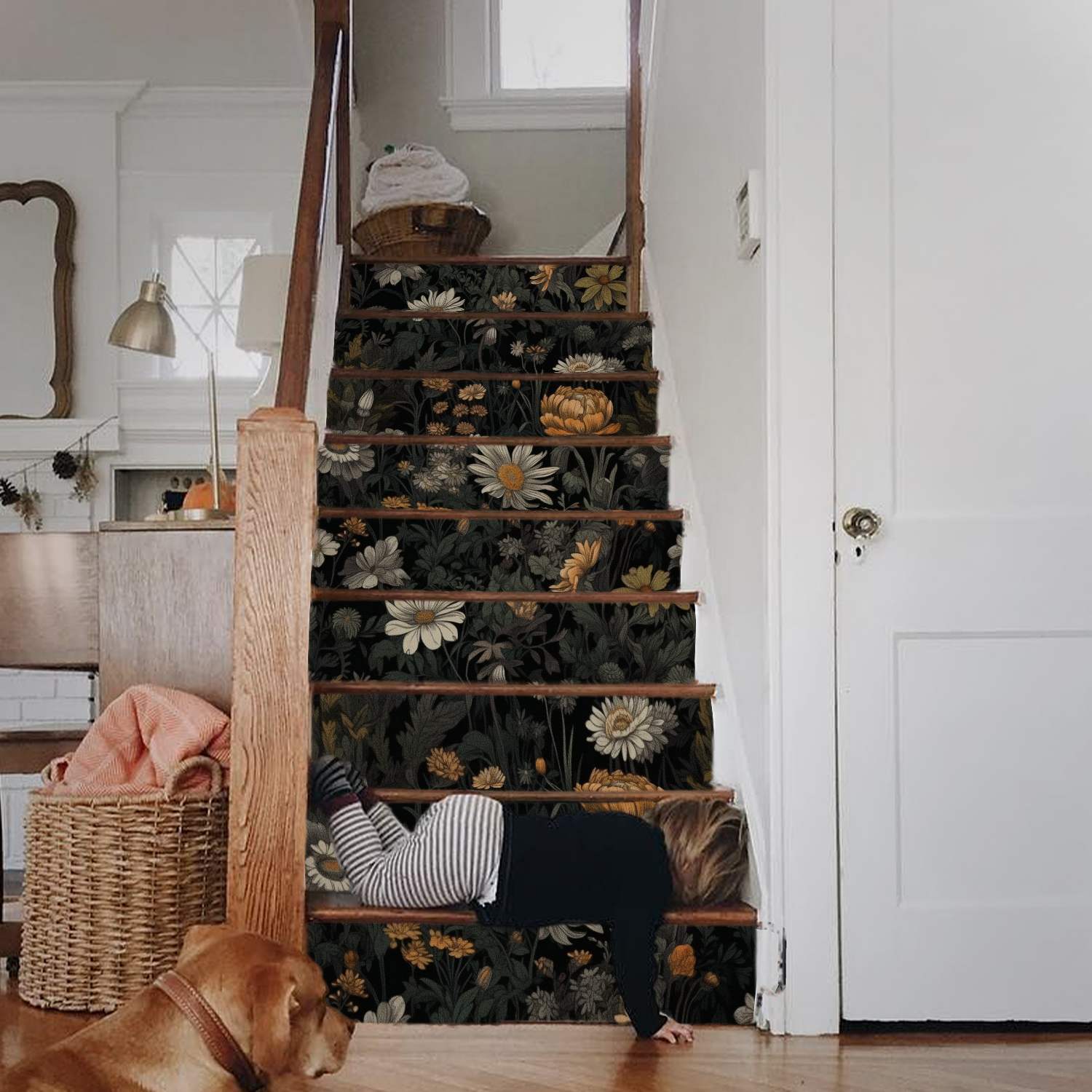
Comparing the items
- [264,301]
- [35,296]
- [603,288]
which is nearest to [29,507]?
[35,296]

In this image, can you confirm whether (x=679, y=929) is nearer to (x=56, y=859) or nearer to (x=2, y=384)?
(x=56, y=859)

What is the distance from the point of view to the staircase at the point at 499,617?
2.40 m

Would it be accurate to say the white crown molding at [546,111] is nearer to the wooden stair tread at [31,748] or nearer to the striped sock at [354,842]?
the wooden stair tread at [31,748]

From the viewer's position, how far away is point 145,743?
2551mm

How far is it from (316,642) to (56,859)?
0.72 meters

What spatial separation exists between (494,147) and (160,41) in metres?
1.30

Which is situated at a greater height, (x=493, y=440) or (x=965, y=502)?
(x=493, y=440)

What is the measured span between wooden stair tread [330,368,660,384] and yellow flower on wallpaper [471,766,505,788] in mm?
1386

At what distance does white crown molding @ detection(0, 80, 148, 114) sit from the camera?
17.3ft

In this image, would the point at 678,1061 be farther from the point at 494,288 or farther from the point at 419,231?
the point at 419,231

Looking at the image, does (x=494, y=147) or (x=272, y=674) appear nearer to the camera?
(x=272, y=674)

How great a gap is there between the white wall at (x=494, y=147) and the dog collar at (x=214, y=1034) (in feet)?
13.1

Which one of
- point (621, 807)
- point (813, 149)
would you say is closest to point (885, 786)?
point (621, 807)

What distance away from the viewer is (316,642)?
2.98m
